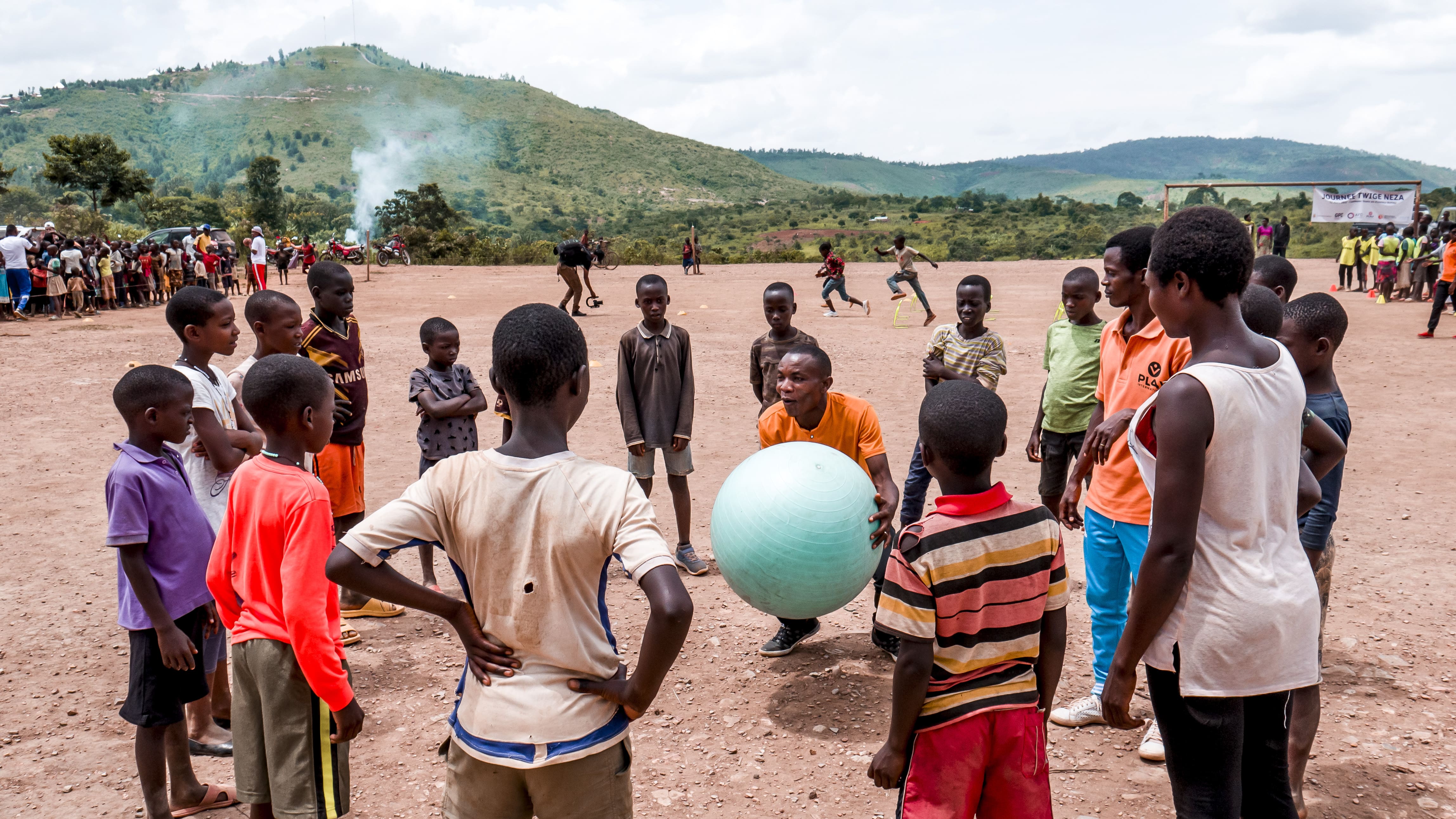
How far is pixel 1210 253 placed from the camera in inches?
89.8

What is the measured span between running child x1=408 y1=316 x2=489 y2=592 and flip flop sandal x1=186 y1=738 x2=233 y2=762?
Result: 4.94 ft

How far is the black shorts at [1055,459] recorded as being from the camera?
5.17 m

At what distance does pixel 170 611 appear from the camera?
328 centimetres

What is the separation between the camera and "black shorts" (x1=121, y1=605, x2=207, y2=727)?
10.5 feet

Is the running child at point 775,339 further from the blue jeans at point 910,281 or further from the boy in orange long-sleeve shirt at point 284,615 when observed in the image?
the blue jeans at point 910,281

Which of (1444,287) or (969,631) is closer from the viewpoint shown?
(969,631)

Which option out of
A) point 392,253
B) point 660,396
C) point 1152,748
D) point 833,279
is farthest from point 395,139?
A: point 1152,748

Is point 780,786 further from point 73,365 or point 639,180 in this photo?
point 639,180

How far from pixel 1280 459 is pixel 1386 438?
8460 millimetres

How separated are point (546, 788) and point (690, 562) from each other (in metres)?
3.79

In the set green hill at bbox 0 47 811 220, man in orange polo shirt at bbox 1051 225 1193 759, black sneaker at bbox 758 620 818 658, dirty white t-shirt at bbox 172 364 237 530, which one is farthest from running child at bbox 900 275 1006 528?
green hill at bbox 0 47 811 220

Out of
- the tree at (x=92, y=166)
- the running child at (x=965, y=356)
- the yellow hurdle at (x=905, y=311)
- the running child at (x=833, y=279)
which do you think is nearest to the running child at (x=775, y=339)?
the running child at (x=965, y=356)

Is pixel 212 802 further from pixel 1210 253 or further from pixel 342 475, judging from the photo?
pixel 1210 253

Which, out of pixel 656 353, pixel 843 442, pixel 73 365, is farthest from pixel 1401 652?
pixel 73 365
